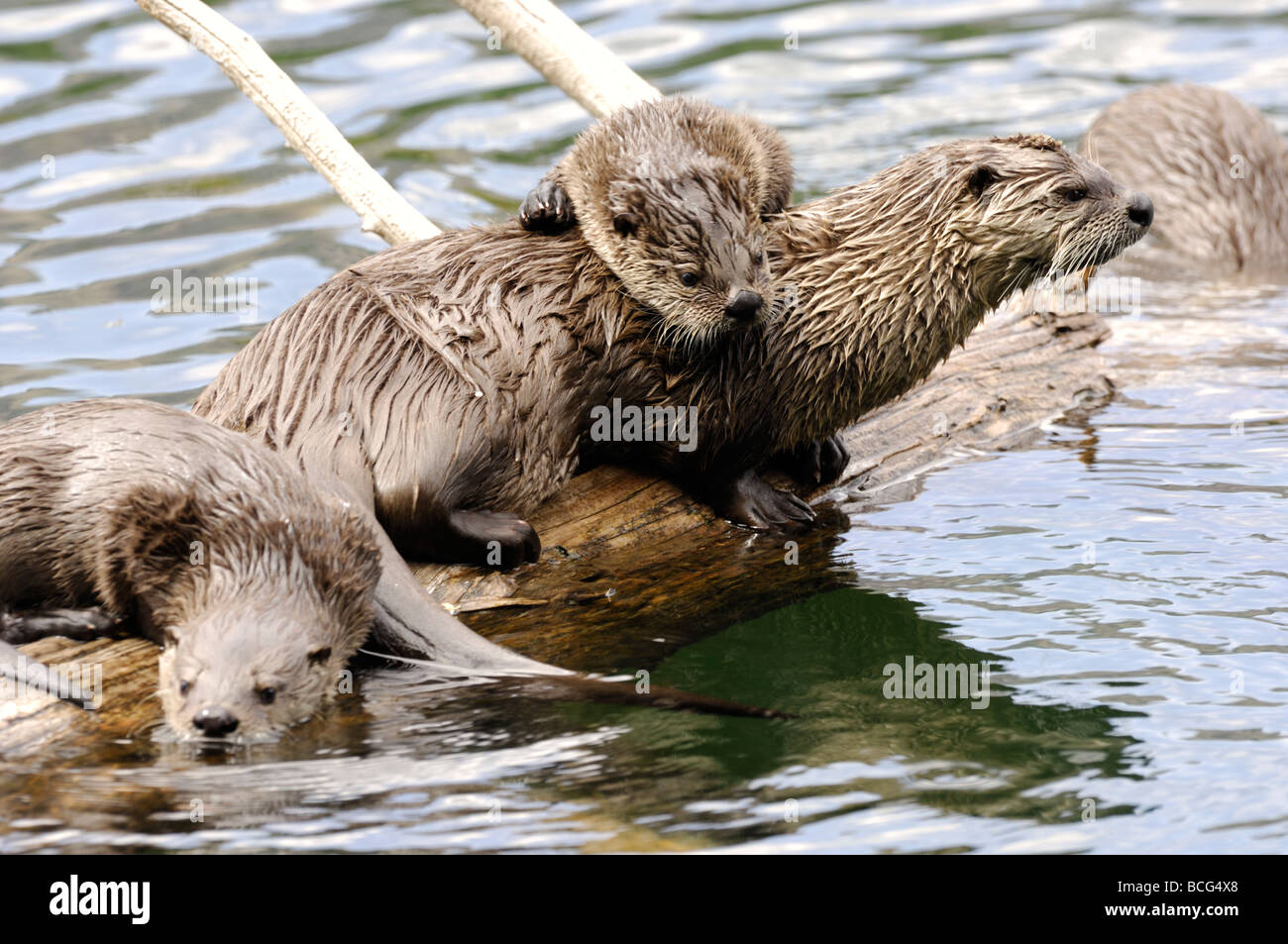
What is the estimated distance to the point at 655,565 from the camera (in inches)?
183

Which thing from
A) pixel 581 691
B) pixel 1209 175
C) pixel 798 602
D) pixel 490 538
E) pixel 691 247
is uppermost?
pixel 1209 175

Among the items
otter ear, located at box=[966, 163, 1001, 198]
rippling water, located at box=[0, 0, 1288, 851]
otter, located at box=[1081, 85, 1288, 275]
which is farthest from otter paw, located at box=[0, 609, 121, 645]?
otter, located at box=[1081, 85, 1288, 275]

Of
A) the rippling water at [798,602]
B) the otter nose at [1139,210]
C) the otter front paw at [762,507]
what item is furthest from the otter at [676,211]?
the otter nose at [1139,210]

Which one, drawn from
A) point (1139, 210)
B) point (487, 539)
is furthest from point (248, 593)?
point (1139, 210)

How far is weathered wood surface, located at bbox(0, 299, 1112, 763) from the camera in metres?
3.80

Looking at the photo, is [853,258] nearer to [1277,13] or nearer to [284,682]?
[284,682]

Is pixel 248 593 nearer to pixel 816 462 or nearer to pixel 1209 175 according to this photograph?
pixel 816 462

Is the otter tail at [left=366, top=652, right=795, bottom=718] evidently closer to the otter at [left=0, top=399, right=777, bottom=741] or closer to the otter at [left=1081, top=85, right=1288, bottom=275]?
the otter at [left=0, top=399, right=777, bottom=741]

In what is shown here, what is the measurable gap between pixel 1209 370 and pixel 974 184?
86.0 inches

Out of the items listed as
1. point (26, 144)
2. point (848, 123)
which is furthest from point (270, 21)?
point (848, 123)

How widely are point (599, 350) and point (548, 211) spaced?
0.45 meters

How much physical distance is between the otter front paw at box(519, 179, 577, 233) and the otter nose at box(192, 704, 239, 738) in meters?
1.80

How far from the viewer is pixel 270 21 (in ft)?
34.7
